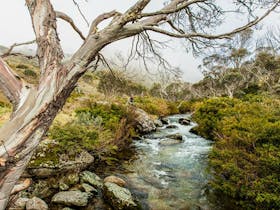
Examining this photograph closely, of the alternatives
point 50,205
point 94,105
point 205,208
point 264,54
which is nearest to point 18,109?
point 50,205

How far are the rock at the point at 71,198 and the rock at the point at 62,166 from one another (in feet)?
2.61

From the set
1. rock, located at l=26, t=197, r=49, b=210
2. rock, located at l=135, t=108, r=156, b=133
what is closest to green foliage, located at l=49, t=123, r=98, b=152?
rock, located at l=26, t=197, r=49, b=210

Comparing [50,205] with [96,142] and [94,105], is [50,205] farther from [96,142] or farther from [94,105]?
[94,105]

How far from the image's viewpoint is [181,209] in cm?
509

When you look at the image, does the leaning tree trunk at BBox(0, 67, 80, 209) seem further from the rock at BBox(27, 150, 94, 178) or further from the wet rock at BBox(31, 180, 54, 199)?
the rock at BBox(27, 150, 94, 178)

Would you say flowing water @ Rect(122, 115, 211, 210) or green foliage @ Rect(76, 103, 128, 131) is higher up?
green foliage @ Rect(76, 103, 128, 131)

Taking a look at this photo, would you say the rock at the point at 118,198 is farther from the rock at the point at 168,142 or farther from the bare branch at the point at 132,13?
the rock at the point at 168,142

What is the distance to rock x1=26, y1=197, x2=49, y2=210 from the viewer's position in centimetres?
438

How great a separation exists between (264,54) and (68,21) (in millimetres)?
33670

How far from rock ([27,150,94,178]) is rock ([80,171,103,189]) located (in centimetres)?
26

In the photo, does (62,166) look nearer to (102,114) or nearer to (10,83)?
(10,83)

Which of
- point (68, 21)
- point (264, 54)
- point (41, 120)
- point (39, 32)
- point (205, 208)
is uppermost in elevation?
point (264, 54)

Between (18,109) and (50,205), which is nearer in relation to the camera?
(18,109)

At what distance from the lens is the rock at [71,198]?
479 centimetres
